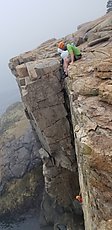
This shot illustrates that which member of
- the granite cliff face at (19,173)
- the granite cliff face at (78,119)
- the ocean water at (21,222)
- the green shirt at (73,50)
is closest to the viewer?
the granite cliff face at (78,119)

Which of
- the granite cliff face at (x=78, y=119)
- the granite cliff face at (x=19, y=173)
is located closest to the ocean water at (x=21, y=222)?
the granite cliff face at (x=19, y=173)

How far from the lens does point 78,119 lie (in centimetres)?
1656

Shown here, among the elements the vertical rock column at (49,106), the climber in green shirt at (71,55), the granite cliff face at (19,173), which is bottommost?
the granite cliff face at (19,173)

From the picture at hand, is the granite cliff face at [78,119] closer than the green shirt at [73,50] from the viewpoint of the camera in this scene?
Yes

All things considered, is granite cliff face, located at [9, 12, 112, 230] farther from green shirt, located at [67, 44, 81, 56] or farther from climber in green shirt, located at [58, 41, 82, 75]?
green shirt, located at [67, 44, 81, 56]

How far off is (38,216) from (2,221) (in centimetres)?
566

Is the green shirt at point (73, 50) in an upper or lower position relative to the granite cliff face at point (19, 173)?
upper

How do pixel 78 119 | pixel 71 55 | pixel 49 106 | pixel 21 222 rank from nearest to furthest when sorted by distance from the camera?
pixel 78 119, pixel 71 55, pixel 49 106, pixel 21 222

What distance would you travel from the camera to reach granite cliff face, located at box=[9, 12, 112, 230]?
12.6 metres

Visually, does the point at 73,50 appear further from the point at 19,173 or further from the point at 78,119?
the point at 19,173

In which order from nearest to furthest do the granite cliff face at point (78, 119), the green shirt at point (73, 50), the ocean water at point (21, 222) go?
the granite cliff face at point (78, 119), the green shirt at point (73, 50), the ocean water at point (21, 222)

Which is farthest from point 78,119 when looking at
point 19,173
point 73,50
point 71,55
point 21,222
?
point 19,173

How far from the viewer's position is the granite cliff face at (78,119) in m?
12.6

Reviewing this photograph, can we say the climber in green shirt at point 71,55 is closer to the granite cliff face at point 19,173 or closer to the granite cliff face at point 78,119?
the granite cliff face at point 78,119
